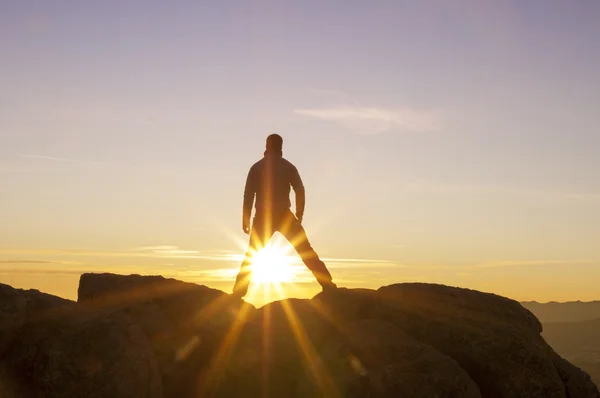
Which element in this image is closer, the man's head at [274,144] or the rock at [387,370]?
the rock at [387,370]

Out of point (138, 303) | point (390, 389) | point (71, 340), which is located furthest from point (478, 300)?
point (71, 340)

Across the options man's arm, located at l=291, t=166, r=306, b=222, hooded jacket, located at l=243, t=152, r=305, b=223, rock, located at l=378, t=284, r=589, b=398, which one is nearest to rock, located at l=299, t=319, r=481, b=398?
rock, located at l=378, t=284, r=589, b=398

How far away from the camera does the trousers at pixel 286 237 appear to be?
47.2ft

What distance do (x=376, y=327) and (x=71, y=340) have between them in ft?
18.9

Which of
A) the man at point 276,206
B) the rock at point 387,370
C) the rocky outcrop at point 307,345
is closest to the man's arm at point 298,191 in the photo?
the man at point 276,206

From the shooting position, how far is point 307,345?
12.4 metres

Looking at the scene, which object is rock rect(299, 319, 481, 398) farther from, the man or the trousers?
the man

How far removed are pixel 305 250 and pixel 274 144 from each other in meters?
2.85

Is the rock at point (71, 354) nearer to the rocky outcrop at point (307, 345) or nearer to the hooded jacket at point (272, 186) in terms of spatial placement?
the rocky outcrop at point (307, 345)

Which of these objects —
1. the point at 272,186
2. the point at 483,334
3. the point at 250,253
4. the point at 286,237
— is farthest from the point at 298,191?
the point at 483,334

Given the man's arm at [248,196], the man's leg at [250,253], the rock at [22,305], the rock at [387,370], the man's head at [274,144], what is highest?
the man's head at [274,144]

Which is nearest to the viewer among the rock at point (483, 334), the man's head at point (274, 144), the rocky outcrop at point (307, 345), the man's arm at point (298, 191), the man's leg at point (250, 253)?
the rocky outcrop at point (307, 345)

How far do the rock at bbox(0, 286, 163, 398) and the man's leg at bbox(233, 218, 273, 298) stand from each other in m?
3.85

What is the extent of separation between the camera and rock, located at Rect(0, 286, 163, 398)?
358 inches
